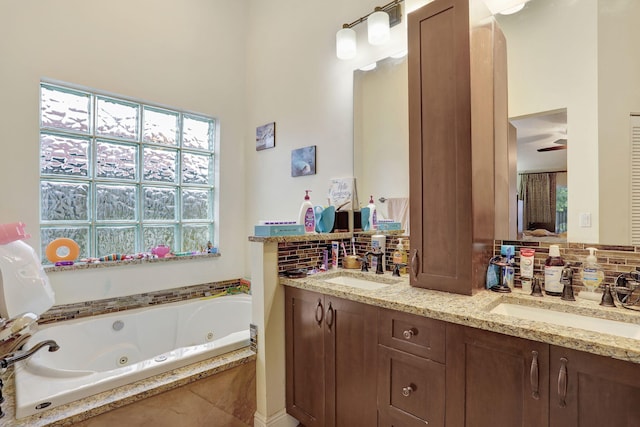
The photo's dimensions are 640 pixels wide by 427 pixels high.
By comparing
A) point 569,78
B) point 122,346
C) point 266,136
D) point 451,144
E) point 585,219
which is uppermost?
point 266,136

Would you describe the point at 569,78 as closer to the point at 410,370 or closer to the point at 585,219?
the point at 585,219

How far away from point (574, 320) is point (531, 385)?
0.39m

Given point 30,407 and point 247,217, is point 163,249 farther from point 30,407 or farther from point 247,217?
point 30,407

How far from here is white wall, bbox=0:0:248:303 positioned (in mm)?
2090

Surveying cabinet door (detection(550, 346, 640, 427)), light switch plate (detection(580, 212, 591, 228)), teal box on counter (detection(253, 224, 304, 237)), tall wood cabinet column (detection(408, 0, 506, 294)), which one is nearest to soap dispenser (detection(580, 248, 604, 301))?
light switch plate (detection(580, 212, 591, 228))

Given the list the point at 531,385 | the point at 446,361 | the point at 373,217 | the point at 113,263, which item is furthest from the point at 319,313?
the point at 113,263

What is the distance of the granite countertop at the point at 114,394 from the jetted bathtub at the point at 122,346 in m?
0.03

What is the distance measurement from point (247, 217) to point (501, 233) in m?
2.30

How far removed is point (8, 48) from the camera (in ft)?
6.73

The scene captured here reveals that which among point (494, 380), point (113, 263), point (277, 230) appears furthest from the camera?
point (113, 263)

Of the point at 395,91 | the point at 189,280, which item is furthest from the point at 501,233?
the point at 189,280

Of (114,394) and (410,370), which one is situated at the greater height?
(410,370)

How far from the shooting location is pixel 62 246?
2.25m

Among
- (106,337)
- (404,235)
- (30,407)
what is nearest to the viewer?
(30,407)
